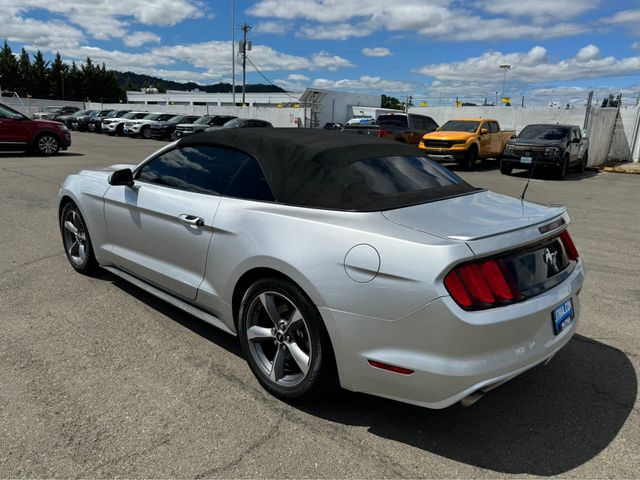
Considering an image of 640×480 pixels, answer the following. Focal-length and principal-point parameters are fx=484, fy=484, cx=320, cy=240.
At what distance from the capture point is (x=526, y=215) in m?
2.86

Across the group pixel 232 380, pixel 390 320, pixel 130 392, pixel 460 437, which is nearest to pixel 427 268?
pixel 390 320

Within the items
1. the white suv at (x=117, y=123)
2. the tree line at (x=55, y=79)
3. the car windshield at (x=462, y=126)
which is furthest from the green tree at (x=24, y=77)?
the car windshield at (x=462, y=126)

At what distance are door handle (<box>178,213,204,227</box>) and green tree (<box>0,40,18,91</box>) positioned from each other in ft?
288

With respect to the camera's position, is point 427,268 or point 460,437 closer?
point 427,268

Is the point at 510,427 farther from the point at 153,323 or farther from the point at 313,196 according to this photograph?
the point at 153,323

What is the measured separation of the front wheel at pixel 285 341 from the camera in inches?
103

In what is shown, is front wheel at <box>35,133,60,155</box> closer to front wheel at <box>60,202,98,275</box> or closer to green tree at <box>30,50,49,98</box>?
front wheel at <box>60,202,98,275</box>

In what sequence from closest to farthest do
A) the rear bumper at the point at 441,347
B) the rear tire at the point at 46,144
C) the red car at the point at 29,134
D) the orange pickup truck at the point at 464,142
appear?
the rear bumper at the point at 441,347 < the red car at the point at 29,134 < the rear tire at the point at 46,144 < the orange pickup truck at the point at 464,142

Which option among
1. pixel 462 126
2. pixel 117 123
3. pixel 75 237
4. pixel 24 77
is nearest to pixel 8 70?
pixel 24 77

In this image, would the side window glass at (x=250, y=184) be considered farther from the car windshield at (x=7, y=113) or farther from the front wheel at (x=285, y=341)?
the car windshield at (x=7, y=113)

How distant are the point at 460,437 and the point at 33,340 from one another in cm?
303

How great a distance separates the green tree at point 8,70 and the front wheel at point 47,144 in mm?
71885

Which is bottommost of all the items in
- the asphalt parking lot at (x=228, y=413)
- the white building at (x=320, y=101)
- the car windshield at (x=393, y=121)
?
the asphalt parking lot at (x=228, y=413)

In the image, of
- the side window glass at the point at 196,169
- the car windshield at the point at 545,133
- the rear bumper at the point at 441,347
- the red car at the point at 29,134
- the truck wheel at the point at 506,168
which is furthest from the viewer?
the truck wheel at the point at 506,168
